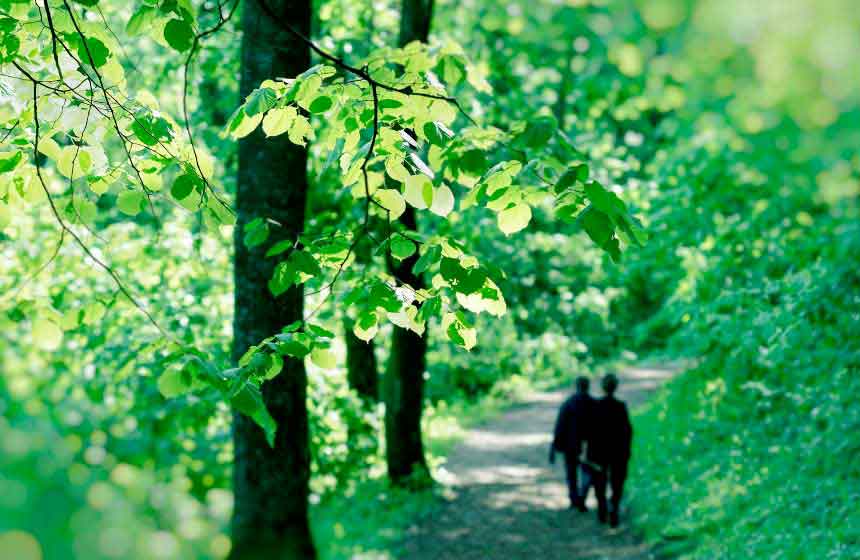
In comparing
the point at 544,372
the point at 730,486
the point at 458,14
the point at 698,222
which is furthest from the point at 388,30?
the point at 544,372

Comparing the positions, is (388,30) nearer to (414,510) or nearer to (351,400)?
(351,400)

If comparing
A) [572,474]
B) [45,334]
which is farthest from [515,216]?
[572,474]

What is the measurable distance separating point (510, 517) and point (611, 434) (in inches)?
81.0

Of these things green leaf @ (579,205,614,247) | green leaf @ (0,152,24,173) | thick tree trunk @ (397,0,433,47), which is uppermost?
thick tree trunk @ (397,0,433,47)

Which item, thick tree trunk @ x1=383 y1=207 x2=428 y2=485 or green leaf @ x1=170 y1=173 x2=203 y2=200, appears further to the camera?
thick tree trunk @ x1=383 y1=207 x2=428 y2=485

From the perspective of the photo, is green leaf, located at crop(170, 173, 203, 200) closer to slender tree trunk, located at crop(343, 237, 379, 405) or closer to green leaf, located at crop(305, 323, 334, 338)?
green leaf, located at crop(305, 323, 334, 338)

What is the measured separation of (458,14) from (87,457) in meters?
13.3

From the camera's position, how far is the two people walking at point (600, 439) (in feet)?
33.8

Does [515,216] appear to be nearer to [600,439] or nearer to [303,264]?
[303,264]

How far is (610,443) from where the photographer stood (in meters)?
10.3

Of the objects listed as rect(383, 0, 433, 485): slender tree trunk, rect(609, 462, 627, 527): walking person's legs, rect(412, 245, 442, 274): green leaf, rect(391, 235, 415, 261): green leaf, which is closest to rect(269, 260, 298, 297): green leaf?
rect(391, 235, 415, 261): green leaf

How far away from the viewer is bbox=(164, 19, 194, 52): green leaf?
336cm

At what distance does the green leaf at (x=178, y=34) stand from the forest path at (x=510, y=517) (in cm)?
782

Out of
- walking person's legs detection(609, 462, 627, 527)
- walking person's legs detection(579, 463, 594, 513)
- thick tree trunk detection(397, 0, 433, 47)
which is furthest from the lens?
thick tree trunk detection(397, 0, 433, 47)
